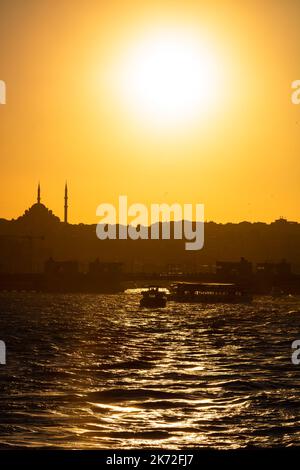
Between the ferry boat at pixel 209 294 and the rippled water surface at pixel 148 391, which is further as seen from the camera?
the ferry boat at pixel 209 294

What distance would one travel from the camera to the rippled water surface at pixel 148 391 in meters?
24.6

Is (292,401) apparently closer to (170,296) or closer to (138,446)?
(138,446)

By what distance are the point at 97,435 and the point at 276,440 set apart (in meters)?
4.57

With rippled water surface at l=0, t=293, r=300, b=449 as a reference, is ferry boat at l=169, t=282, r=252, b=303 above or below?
below

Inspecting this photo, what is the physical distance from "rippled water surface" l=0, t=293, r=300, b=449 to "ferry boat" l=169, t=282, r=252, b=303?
8666 cm

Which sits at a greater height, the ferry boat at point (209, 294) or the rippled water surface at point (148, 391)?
the rippled water surface at point (148, 391)

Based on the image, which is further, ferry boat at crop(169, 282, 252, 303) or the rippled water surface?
ferry boat at crop(169, 282, 252, 303)

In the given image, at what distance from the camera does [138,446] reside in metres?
23.0

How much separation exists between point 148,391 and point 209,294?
420 feet

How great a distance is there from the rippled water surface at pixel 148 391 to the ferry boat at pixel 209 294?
8666 cm

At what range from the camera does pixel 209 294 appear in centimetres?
16200

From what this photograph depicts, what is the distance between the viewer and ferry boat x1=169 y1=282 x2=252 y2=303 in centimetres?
15652
